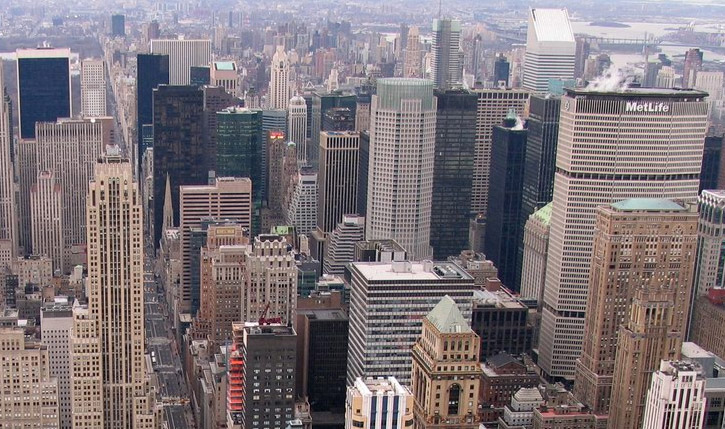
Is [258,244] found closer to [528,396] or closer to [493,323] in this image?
[493,323]

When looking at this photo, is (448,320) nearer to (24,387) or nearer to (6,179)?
(24,387)

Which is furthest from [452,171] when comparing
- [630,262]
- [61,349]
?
[61,349]

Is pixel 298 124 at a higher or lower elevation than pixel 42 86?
lower

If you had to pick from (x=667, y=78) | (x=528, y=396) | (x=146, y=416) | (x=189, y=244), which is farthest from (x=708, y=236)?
(x=189, y=244)

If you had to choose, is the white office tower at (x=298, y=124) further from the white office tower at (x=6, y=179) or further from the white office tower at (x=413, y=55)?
the white office tower at (x=6, y=179)

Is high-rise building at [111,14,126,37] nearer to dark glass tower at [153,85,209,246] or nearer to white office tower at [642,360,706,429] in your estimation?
dark glass tower at [153,85,209,246]

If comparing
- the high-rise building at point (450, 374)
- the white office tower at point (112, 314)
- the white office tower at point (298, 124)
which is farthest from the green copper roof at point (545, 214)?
the white office tower at point (298, 124)
